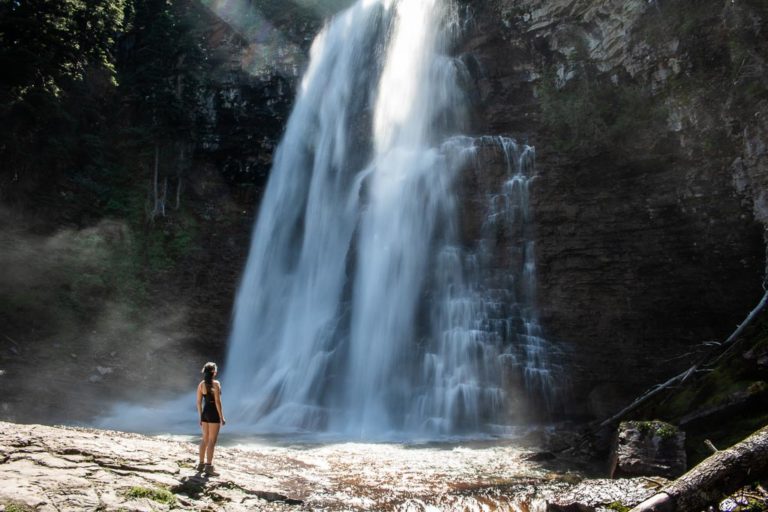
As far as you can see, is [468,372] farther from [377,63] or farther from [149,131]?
[149,131]

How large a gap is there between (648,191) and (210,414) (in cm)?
1563

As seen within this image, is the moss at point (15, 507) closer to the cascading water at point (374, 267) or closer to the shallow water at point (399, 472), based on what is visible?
the shallow water at point (399, 472)

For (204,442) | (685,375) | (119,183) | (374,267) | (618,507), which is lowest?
(618,507)

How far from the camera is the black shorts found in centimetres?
720

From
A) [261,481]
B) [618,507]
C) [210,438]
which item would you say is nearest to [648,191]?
[618,507]

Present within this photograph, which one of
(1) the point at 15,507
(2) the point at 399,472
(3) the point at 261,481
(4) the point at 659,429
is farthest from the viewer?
(2) the point at 399,472

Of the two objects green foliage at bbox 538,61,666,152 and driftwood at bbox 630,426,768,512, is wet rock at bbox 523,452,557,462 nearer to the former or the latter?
driftwood at bbox 630,426,768,512

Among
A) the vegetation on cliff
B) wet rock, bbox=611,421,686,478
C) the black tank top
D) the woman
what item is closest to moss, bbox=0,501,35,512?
the woman

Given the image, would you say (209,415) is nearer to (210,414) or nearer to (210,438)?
(210,414)

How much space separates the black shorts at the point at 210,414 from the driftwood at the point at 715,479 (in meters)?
5.39

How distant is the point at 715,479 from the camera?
15.7 ft

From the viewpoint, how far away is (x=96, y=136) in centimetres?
2356

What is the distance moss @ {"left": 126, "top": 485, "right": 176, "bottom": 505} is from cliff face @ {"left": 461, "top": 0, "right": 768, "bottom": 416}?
40.7 feet

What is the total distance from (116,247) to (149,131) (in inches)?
221
